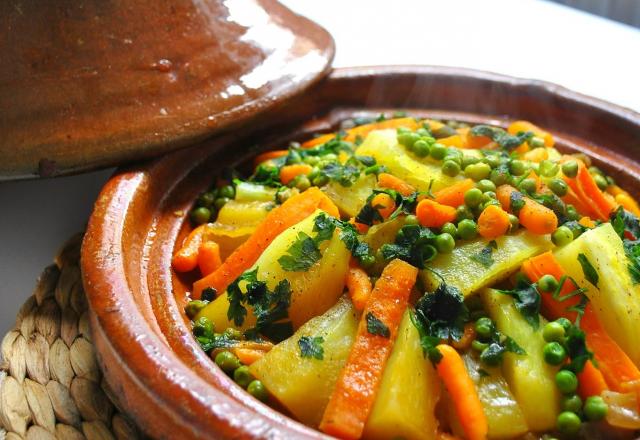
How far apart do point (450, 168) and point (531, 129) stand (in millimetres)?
844

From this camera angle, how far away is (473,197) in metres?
2.52

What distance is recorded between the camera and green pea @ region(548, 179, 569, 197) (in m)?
2.72

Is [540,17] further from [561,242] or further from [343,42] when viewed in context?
[561,242]

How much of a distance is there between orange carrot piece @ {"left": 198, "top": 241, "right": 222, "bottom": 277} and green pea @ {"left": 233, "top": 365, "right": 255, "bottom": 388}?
585 millimetres

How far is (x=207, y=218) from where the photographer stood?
300 cm

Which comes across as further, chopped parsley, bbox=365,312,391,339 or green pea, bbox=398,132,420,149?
green pea, bbox=398,132,420,149

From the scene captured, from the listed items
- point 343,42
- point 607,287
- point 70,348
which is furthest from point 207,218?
point 343,42

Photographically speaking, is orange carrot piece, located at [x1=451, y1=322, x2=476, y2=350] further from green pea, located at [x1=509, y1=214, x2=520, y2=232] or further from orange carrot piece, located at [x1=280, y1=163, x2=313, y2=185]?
orange carrot piece, located at [x1=280, y1=163, x2=313, y2=185]

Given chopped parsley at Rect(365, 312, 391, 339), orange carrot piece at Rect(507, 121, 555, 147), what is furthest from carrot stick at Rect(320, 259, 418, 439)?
orange carrot piece at Rect(507, 121, 555, 147)

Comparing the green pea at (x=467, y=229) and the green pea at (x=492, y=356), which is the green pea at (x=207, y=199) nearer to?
the green pea at (x=467, y=229)

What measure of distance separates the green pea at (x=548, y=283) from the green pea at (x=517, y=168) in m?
0.64

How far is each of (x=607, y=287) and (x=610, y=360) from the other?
25 cm

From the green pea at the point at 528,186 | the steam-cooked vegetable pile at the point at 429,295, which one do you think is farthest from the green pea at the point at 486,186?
the green pea at the point at 528,186

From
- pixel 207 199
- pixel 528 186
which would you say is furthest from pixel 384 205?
pixel 207 199
